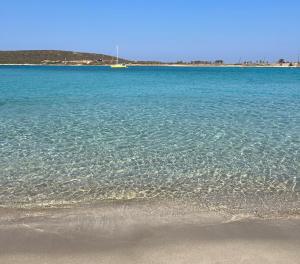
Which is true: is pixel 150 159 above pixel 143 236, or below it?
below

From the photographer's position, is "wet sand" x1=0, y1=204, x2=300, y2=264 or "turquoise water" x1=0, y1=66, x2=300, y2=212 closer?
"wet sand" x1=0, y1=204, x2=300, y2=264

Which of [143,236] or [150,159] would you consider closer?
[143,236]

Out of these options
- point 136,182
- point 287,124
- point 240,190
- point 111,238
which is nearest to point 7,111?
point 287,124

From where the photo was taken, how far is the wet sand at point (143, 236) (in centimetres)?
632

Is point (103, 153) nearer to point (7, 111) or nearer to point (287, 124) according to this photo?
point (287, 124)

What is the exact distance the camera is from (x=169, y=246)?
6.72m

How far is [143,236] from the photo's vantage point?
7.13m

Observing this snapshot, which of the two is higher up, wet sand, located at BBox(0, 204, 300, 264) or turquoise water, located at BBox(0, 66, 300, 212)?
wet sand, located at BBox(0, 204, 300, 264)

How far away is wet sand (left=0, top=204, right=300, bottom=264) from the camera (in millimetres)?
6324

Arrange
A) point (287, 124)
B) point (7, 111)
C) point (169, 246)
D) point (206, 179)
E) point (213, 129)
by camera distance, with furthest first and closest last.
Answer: point (7, 111) < point (287, 124) < point (213, 129) < point (206, 179) < point (169, 246)

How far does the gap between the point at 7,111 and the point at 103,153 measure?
12.4m

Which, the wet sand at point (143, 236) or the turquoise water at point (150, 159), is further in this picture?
the turquoise water at point (150, 159)

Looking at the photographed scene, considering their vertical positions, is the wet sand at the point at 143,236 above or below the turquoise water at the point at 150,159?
above

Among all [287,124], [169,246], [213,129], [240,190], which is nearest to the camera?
[169,246]
